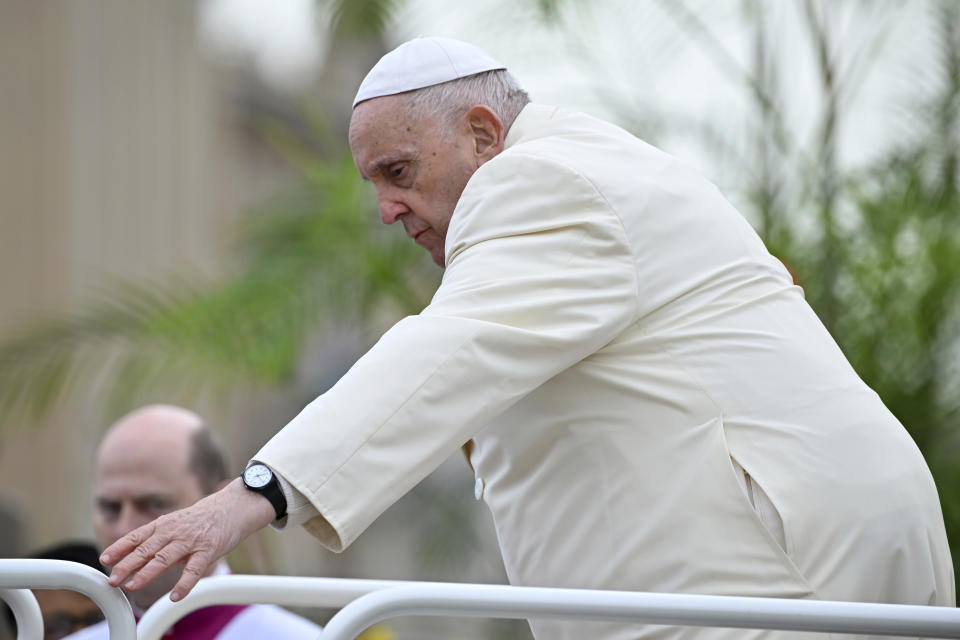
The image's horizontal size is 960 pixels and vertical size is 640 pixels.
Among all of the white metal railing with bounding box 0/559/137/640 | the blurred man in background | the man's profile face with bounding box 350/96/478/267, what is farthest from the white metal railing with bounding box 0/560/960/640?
the blurred man in background

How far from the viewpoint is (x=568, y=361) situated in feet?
6.50

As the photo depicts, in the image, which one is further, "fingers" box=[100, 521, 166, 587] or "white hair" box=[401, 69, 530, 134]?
"white hair" box=[401, 69, 530, 134]

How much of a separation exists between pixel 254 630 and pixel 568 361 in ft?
5.82

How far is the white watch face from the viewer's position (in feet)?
5.89

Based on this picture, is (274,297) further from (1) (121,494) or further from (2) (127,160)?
(2) (127,160)

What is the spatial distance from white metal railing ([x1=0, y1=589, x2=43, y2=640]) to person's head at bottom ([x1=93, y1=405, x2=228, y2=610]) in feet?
5.06

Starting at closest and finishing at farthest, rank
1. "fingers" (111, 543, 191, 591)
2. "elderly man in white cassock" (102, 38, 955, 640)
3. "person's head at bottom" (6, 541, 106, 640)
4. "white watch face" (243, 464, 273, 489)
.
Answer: "fingers" (111, 543, 191, 591) → "white watch face" (243, 464, 273, 489) → "elderly man in white cassock" (102, 38, 955, 640) → "person's head at bottom" (6, 541, 106, 640)

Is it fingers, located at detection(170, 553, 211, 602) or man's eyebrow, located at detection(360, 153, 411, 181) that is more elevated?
man's eyebrow, located at detection(360, 153, 411, 181)

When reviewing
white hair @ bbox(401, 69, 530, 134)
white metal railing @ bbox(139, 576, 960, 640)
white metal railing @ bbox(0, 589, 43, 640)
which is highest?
white hair @ bbox(401, 69, 530, 134)

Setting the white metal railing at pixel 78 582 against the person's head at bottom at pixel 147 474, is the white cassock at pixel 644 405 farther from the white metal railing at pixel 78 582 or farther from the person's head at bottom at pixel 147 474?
the person's head at bottom at pixel 147 474

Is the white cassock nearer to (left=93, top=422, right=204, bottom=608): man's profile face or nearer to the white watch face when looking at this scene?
the white watch face

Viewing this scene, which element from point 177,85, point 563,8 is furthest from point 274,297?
point 177,85

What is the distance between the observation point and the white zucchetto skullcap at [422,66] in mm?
2322

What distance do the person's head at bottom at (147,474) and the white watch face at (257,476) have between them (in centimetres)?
178
